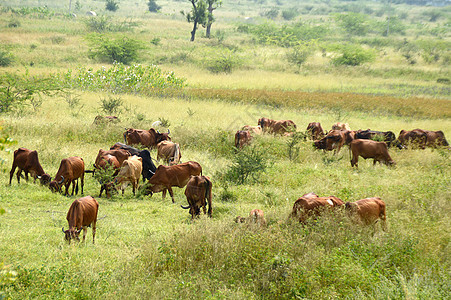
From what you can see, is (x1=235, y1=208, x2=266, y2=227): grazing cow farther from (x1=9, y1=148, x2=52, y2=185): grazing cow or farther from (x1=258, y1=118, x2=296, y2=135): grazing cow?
(x1=258, y1=118, x2=296, y2=135): grazing cow

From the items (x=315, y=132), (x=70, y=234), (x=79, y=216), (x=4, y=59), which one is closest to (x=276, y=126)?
(x=315, y=132)

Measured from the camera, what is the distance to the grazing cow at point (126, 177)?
28.7ft

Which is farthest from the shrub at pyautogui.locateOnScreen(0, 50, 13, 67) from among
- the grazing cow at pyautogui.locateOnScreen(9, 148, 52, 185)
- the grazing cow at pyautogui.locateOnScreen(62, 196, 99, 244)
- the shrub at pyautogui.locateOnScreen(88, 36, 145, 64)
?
the grazing cow at pyautogui.locateOnScreen(62, 196, 99, 244)

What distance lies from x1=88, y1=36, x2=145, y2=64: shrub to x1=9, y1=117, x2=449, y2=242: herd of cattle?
24.7 m

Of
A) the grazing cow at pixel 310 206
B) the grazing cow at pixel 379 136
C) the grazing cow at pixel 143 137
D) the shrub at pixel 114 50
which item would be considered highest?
the shrub at pixel 114 50

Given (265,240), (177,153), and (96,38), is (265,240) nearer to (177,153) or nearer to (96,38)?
(177,153)

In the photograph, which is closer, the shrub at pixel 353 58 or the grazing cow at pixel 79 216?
the grazing cow at pixel 79 216

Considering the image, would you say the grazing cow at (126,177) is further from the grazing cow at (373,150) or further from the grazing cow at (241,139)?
the grazing cow at (373,150)

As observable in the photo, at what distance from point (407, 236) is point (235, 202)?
4.05 meters

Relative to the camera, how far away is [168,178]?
8.88m

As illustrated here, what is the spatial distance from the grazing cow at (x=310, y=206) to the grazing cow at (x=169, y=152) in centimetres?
479

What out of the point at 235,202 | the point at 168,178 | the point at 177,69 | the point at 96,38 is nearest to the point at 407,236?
the point at 235,202

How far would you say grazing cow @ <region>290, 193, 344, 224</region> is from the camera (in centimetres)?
650

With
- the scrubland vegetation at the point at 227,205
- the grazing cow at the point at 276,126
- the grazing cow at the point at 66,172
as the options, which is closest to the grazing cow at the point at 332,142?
the scrubland vegetation at the point at 227,205
